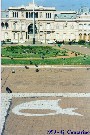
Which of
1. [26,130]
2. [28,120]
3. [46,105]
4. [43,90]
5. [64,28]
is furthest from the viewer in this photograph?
[64,28]

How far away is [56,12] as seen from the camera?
3957 inches

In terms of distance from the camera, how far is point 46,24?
99.5 metres

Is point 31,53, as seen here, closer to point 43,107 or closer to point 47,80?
point 47,80

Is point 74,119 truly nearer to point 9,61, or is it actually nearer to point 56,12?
point 9,61

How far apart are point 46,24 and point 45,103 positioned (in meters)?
81.7

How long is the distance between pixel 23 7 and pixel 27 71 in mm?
69477

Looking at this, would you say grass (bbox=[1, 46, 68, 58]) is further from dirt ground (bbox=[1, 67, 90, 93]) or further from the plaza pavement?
the plaza pavement

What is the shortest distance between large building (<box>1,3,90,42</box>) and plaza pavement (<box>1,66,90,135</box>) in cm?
6828

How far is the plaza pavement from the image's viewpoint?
47.2 ft

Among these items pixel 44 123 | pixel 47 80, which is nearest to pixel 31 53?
pixel 47 80

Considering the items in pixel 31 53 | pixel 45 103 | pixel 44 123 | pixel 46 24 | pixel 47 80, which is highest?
pixel 44 123

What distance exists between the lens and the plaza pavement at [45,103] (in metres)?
14.4

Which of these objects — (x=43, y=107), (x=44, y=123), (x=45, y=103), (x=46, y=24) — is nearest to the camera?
(x=44, y=123)

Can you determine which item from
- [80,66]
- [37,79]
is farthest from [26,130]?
[80,66]
